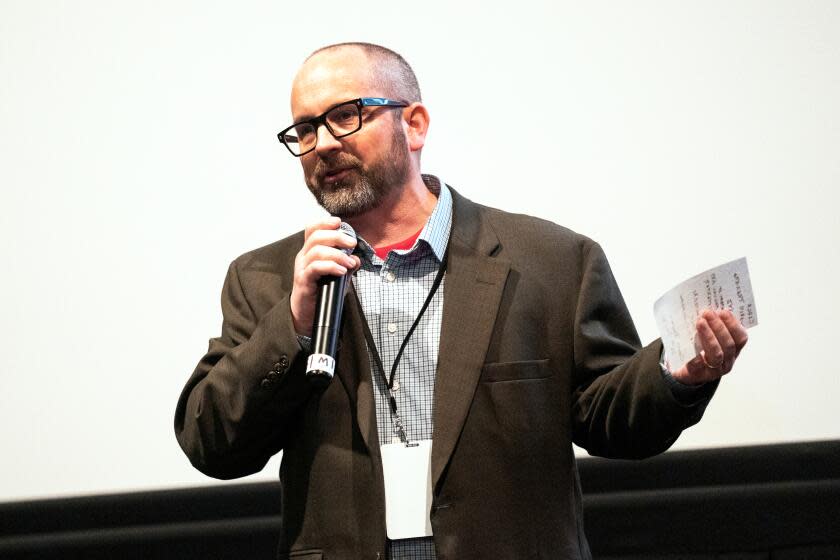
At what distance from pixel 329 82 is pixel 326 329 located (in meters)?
0.58

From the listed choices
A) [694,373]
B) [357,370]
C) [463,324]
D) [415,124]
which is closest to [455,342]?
[463,324]

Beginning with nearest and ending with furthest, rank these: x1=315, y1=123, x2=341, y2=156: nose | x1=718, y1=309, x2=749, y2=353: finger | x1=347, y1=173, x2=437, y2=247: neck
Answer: x1=718, y1=309, x2=749, y2=353: finger → x1=315, y1=123, x2=341, y2=156: nose → x1=347, y1=173, x2=437, y2=247: neck

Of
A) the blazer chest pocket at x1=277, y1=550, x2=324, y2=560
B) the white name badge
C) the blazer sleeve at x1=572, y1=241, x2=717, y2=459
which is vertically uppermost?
the blazer sleeve at x1=572, y1=241, x2=717, y2=459

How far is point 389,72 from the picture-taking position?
6.19 ft

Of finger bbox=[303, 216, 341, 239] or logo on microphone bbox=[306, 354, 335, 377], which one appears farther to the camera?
finger bbox=[303, 216, 341, 239]

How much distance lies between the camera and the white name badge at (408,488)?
1562mm

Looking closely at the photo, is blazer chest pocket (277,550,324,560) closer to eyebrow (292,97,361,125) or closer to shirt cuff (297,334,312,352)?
shirt cuff (297,334,312,352)

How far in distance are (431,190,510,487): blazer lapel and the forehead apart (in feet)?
1.07

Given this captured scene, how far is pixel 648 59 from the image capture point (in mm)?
2605

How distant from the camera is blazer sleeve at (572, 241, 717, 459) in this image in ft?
5.00

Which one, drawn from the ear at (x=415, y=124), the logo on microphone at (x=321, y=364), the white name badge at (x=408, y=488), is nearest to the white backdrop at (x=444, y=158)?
the ear at (x=415, y=124)

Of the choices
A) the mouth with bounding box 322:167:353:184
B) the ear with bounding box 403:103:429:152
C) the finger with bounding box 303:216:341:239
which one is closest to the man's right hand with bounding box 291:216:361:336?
the finger with bounding box 303:216:341:239

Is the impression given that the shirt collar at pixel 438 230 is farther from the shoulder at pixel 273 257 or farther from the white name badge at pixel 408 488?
the white name badge at pixel 408 488

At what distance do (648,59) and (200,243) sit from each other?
132cm
